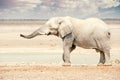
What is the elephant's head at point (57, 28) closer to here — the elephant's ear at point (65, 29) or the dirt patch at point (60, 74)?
the elephant's ear at point (65, 29)

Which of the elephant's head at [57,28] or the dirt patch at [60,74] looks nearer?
the dirt patch at [60,74]

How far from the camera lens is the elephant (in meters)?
19.3

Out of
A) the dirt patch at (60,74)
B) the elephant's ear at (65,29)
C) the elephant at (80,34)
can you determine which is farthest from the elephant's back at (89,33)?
the dirt patch at (60,74)

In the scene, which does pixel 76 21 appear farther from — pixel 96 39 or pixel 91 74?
pixel 91 74

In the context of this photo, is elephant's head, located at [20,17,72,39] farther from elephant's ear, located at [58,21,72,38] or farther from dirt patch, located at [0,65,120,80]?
dirt patch, located at [0,65,120,80]

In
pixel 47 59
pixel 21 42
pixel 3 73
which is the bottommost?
pixel 21 42

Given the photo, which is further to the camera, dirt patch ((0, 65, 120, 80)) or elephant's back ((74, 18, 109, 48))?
elephant's back ((74, 18, 109, 48))

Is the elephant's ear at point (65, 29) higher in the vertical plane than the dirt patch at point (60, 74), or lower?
higher

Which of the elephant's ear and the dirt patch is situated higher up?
the elephant's ear

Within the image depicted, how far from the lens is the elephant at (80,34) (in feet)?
63.3

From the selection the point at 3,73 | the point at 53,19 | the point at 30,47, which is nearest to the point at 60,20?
the point at 53,19

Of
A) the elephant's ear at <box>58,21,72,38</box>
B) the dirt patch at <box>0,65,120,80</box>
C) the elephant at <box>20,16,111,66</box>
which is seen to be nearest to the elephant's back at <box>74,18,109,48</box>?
the elephant at <box>20,16,111,66</box>

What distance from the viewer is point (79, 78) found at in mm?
14945

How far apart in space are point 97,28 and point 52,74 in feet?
12.8
